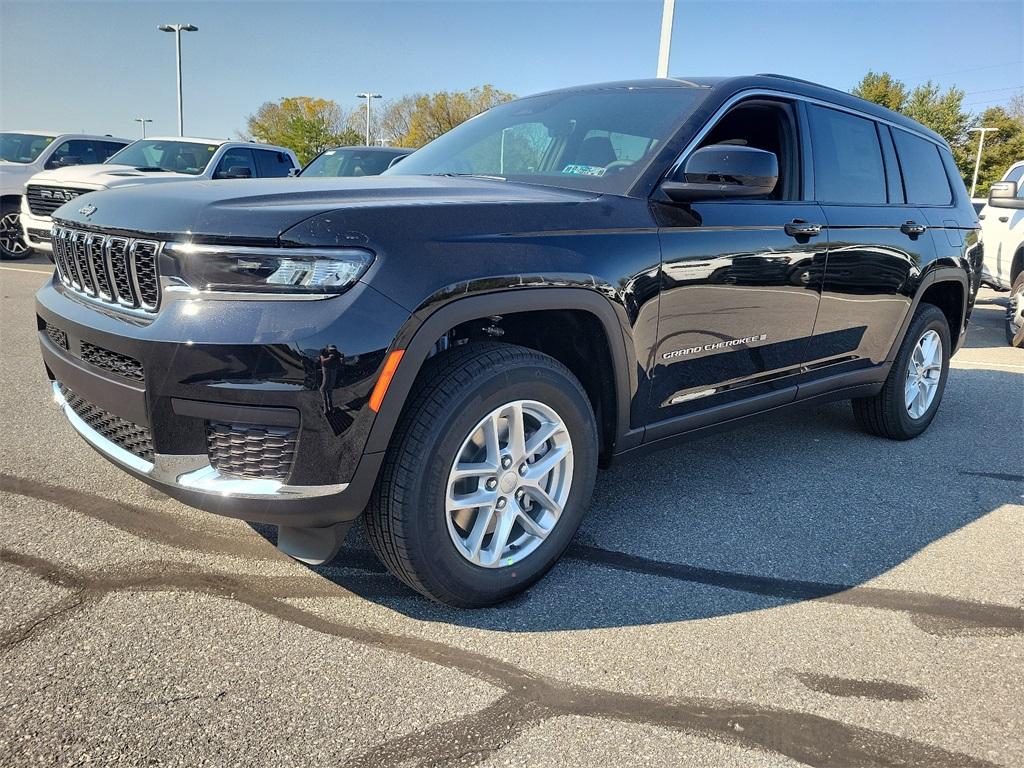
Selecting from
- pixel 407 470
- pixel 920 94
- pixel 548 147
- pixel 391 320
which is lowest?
pixel 407 470

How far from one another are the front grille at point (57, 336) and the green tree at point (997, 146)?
49.4m

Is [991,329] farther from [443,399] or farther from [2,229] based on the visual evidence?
[2,229]

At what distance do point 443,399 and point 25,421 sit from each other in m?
3.10

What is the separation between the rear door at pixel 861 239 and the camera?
3771 millimetres

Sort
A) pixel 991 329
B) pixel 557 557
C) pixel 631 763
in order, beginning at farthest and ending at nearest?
pixel 991 329, pixel 557 557, pixel 631 763

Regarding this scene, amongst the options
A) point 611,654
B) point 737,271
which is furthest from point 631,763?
point 737,271

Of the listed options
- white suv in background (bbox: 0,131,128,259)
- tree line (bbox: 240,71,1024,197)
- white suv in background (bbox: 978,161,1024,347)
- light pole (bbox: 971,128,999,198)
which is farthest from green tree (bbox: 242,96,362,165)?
light pole (bbox: 971,128,999,198)

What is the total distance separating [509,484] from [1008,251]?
8917 millimetres

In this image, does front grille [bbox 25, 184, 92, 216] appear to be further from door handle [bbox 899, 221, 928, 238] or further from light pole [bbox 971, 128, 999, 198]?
light pole [bbox 971, 128, 999, 198]

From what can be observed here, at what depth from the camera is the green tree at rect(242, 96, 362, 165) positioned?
44.2 m

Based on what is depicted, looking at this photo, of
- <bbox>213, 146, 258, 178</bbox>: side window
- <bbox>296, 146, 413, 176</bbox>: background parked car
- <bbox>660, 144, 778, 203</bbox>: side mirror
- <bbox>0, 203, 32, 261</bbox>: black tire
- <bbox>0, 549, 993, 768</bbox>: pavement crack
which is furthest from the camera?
<bbox>0, 203, 32, 261</bbox>: black tire

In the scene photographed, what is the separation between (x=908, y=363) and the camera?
15.1 feet

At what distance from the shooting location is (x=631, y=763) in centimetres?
194

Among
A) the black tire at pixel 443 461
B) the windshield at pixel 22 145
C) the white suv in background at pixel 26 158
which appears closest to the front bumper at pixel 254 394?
the black tire at pixel 443 461
